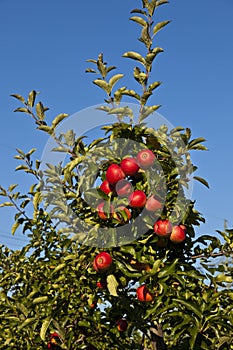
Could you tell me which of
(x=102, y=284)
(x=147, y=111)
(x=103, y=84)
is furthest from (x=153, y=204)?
(x=103, y=84)

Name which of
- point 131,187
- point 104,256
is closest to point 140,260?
point 104,256

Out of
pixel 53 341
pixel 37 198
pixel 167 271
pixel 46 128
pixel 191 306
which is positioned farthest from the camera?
pixel 53 341

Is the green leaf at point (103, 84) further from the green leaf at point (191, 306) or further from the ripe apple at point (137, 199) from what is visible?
the green leaf at point (191, 306)

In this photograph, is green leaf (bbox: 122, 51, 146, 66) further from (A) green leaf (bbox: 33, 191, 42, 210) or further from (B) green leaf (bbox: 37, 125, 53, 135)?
(A) green leaf (bbox: 33, 191, 42, 210)

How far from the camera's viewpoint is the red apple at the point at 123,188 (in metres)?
3.72

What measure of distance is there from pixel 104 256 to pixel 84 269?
609 mm

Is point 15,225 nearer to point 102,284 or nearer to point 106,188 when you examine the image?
point 102,284

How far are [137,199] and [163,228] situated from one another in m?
0.28

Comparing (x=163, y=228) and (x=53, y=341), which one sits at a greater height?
(x=163, y=228)

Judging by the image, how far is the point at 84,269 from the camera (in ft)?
13.7

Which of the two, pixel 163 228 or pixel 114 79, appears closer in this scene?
pixel 163 228

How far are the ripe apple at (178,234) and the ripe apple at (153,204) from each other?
20cm

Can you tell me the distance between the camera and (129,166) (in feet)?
12.1

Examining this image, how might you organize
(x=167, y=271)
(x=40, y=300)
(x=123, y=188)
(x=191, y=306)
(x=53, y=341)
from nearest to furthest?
(x=191, y=306)
(x=167, y=271)
(x=123, y=188)
(x=40, y=300)
(x=53, y=341)
